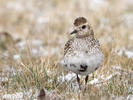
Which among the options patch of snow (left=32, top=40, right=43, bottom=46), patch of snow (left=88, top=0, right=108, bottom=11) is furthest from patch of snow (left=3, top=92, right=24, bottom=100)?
patch of snow (left=88, top=0, right=108, bottom=11)

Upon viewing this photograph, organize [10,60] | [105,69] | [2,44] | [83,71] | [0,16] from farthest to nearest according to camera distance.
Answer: [0,16], [2,44], [10,60], [105,69], [83,71]

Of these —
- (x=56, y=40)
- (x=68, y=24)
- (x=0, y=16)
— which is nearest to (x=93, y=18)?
(x=68, y=24)

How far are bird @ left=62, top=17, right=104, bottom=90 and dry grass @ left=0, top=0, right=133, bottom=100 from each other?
25 cm

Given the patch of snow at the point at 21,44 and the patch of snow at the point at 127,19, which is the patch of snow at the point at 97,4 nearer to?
the patch of snow at the point at 127,19

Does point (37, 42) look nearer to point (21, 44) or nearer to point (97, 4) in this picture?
point (21, 44)

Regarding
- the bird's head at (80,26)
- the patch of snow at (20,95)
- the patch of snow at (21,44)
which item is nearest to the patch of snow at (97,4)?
the patch of snow at (21,44)

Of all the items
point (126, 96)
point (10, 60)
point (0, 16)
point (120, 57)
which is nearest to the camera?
point (126, 96)

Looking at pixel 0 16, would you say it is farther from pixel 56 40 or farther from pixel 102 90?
pixel 102 90

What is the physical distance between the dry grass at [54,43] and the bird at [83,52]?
0.25 m

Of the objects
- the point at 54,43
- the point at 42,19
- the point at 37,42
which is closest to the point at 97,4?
the point at 42,19

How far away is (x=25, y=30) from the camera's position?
31.3 feet

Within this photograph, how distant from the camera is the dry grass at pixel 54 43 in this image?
4.58 metres

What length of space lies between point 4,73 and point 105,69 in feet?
5.16

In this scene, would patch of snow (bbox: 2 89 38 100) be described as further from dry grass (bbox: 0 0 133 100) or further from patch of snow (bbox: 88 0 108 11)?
patch of snow (bbox: 88 0 108 11)
